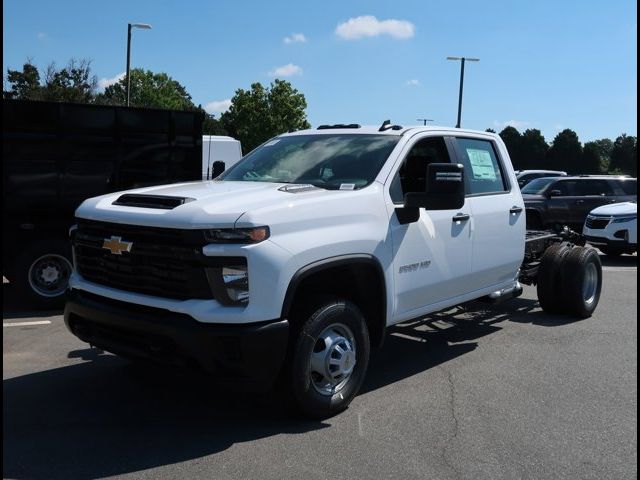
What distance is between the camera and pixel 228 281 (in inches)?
144

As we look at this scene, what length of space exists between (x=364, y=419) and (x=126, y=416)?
159 centimetres

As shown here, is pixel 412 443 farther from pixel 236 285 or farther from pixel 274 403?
pixel 236 285

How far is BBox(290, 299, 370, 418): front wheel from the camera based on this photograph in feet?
13.0

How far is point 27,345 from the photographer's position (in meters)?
5.98

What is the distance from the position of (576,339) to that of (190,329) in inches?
175

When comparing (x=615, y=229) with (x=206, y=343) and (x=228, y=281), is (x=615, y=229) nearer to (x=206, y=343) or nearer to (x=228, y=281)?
(x=228, y=281)

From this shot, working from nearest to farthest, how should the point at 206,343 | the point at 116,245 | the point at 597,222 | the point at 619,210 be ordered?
the point at 206,343 < the point at 116,245 < the point at 619,210 < the point at 597,222

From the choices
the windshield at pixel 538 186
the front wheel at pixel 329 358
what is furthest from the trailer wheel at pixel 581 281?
the windshield at pixel 538 186

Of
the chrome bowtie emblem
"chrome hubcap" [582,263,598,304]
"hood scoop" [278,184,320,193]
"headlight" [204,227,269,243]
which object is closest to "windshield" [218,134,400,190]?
"hood scoop" [278,184,320,193]

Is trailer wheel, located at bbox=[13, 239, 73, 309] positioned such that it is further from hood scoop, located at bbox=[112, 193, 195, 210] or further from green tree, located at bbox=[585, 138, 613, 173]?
green tree, located at bbox=[585, 138, 613, 173]

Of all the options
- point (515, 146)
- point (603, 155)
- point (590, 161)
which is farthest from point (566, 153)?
point (603, 155)

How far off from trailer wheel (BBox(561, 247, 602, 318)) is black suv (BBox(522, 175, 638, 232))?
861 centimetres

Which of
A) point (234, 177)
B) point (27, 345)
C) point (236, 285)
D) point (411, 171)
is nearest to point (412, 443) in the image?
point (236, 285)

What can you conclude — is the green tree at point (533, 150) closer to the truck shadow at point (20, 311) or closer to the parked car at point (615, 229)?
the parked car at point (615, 229)
